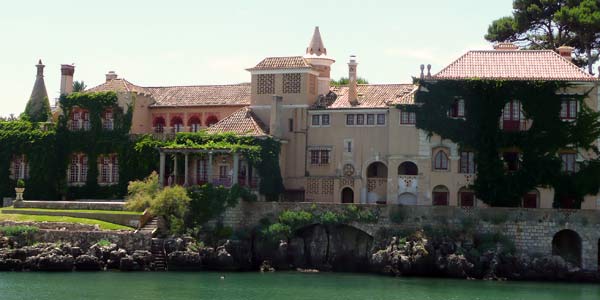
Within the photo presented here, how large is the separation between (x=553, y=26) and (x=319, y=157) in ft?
67.0

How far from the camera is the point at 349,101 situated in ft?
250

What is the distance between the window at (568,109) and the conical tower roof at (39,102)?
35731 millimetres

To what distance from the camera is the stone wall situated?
6475 centimetres

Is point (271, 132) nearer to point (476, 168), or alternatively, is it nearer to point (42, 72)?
point (476, 168)

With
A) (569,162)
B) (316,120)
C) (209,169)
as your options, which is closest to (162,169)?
(209,169)

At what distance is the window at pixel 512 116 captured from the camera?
71.0 metres

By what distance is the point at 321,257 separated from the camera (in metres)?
67.6

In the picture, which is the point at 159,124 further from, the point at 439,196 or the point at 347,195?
the point at 439,196

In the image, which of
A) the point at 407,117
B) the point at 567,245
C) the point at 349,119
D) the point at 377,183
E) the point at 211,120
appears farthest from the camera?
the point at 211,120

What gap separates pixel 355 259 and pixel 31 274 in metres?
17.7

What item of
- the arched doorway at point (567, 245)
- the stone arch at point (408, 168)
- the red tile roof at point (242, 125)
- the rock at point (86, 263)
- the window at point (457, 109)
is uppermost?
the window at point (457, 109)

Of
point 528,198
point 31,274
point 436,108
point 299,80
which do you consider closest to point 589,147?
point 528,198

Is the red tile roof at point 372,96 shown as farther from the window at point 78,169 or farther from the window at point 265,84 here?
the window at point 78,169

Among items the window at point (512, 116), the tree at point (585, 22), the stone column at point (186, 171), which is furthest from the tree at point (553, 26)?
the stone column at point (186, 171)
